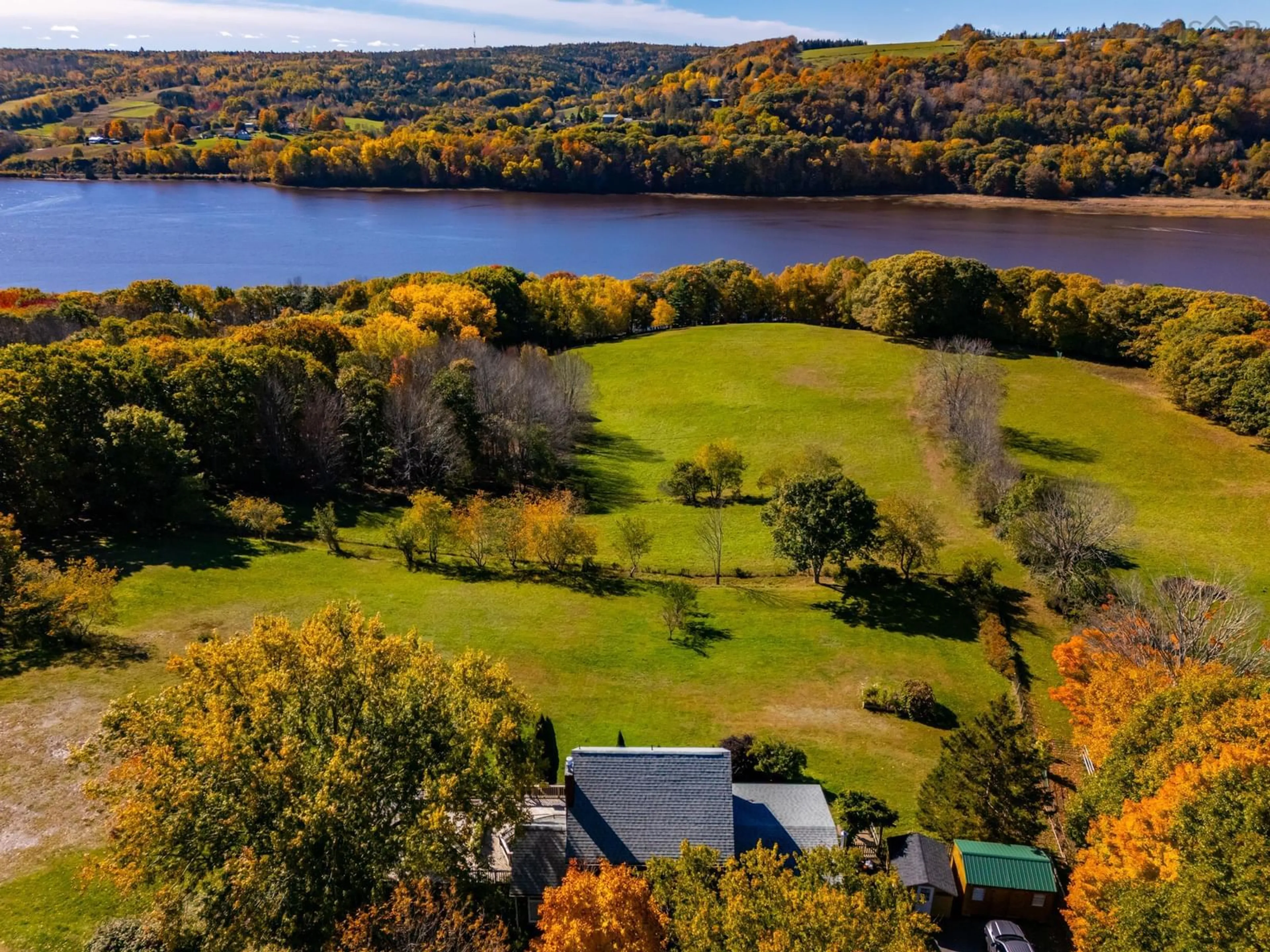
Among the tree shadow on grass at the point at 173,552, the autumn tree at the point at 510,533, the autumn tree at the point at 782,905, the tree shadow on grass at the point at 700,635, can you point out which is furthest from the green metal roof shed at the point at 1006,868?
the tree shadow on grass at the point at 173,552

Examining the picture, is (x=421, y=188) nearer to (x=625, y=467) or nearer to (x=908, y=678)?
(x=625, y=467)

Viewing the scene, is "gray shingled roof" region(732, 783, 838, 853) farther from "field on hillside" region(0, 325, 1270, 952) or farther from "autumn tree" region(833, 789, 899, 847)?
"field on hillside" region(0, 325, 1270, 952)

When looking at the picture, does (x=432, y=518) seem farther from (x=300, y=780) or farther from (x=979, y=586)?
(x=979, y=586)

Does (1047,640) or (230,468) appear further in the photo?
(230,468)

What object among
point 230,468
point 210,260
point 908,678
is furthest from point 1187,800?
point 210,260

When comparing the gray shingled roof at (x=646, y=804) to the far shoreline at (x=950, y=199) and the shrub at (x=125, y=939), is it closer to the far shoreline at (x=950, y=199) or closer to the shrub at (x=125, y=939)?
the shrub at (x=125, y=939)

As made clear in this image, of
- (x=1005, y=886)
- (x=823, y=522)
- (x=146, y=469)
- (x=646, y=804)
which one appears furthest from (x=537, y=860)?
(x=146, y=469)

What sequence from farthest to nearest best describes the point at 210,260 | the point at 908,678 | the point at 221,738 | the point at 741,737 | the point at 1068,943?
1. the point at 210,260
2. the point at 908,678
3. the point at 741,737
4. the point at 1068,943
5. the point at 221,738
